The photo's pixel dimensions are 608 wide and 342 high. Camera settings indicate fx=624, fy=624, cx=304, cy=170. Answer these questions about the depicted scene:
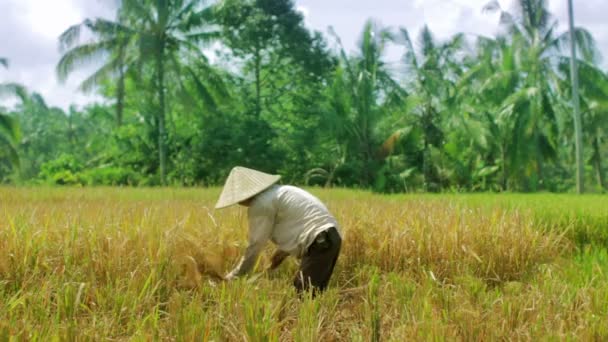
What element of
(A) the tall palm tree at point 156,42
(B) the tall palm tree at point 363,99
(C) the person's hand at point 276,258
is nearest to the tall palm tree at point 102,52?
(A) the tall palm tree at point 156,42

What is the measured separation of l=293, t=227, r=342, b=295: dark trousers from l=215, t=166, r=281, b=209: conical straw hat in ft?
1.49

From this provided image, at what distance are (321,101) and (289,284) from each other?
16.0 meters

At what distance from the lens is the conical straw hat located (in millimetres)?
3630

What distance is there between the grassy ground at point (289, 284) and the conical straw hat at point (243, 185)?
494mm

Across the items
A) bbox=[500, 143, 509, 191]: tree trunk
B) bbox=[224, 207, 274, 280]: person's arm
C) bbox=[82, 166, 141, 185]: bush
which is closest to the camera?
bbox=[224, 207, 274, 280]: person's arm

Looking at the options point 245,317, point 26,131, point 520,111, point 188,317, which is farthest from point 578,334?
point 26,131

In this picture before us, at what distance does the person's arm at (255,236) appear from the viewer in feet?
11.8

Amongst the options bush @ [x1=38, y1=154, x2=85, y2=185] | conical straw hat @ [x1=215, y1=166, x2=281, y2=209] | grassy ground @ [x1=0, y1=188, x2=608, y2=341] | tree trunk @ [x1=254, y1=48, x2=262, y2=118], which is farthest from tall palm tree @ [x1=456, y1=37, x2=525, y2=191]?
conical straw hat @ [x1=215, y1=166, x2=281, y2=209]

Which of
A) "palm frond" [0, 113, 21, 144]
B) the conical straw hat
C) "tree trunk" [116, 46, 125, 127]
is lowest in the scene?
the conical straw hat

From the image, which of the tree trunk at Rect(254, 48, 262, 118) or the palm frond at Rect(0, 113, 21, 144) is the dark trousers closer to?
the tree trunk at Rect(254, 48, 262, 118)

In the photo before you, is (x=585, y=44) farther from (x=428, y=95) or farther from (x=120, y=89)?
(x=120, y=89)

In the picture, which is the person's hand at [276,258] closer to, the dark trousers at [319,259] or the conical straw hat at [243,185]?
the dark trousers at [319,259]

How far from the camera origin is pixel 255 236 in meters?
3.61

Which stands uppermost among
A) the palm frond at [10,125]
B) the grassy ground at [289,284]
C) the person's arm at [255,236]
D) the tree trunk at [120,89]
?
the tree trunk at [120,89]
